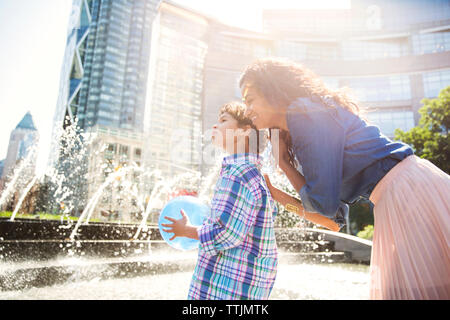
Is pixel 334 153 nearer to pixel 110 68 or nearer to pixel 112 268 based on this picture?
pixel 112 268

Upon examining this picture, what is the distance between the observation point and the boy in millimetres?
1256

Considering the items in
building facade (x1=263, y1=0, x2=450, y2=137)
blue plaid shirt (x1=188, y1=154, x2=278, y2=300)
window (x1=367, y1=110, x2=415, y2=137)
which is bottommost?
blue plaid shirt (x1=188, y1=154, x2=278, y2=300)

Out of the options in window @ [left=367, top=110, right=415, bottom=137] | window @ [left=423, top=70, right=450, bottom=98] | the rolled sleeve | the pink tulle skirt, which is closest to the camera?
the pink tulle skirt

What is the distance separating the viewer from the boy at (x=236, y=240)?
1.26 meters

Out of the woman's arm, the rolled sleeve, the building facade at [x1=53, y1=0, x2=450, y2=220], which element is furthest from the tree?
the building facade at [x1=53, y1=0, x2=450, y2=220]

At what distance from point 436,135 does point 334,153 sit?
628 inches

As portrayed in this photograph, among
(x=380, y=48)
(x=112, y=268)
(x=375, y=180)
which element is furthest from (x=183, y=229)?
(x=380, y=48)

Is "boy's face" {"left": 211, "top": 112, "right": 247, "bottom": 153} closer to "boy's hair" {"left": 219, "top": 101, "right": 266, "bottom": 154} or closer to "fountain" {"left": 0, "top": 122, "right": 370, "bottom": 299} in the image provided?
"boy's hair" {"left": 219, "top": 101, "right": 266, "bottom": 154}

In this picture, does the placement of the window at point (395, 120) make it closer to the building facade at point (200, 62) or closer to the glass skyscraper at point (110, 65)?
the building facade at point (200, 62)

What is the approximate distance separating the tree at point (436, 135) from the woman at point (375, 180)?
14.3 metres

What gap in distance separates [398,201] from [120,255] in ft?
18.4

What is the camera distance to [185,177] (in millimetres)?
56719

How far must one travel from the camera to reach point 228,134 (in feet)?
5.50

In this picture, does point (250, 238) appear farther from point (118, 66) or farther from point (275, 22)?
point (118, 66)
